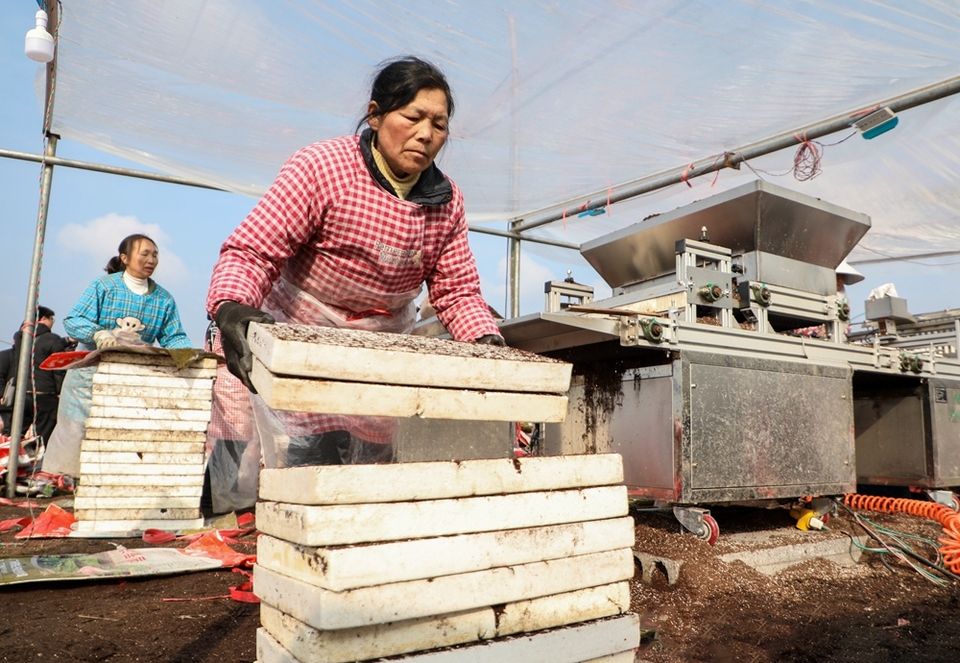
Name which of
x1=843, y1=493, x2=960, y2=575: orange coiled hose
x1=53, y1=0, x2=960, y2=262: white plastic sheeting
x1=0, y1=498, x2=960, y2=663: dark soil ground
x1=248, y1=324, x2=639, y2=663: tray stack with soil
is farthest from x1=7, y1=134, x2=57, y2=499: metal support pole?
x1=843, y1=493, x2=960, y2=575: orange coiled hose

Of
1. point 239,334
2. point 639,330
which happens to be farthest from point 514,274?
point 239,334

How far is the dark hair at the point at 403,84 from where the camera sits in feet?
6.07

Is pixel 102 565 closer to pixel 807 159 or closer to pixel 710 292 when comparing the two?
pixel 710 292

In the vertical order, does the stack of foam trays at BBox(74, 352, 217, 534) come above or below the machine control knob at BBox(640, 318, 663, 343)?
below

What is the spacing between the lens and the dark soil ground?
82.8 inches

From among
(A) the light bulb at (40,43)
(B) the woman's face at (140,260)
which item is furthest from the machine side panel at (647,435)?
(A) the light bulb at (40,43)

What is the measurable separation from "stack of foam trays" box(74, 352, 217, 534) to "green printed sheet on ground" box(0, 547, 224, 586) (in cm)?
76

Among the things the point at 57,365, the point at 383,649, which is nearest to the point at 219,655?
the point at 383,649

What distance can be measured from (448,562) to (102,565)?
2.36 meters

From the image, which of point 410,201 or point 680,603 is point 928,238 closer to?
point 680,603

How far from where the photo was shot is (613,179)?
5.74 metres

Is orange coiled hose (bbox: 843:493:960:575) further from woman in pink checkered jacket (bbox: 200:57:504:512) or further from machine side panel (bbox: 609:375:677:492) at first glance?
woman in pink checkered jacket (bbox: 200:57:504:512)

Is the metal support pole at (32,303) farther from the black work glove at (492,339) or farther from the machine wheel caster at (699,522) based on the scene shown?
the machine wheel caster at (699,522)

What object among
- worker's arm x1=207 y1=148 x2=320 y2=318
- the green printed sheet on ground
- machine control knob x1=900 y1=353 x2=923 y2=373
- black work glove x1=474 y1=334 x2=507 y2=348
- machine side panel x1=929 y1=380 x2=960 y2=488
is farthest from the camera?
machine side panel x1=929 y1=380 x2=960 y2=488
